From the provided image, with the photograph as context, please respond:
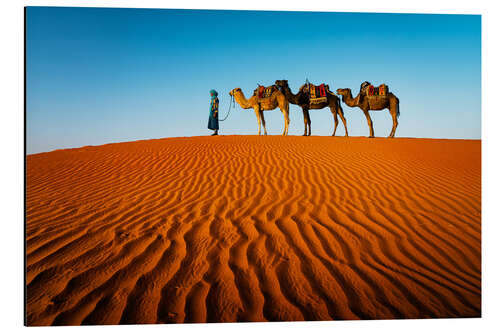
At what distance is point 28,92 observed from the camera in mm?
2982

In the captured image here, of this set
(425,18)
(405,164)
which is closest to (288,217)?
(425,18)

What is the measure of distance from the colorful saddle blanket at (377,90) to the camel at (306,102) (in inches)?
86.5

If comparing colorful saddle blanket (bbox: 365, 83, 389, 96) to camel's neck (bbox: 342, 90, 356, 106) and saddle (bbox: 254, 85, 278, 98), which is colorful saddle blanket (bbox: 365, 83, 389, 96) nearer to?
camel's neck (bbox: 342, 90, 356, 106)

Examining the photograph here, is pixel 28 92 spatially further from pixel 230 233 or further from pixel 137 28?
pixel 230 233

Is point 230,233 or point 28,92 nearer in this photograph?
point 28,92

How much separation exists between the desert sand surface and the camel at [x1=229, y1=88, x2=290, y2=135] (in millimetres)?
10290

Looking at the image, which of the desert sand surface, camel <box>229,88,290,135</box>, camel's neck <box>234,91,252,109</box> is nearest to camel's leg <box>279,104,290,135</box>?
camel <box>229,88,290,135</box>

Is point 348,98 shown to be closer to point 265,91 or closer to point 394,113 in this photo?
point 394,113

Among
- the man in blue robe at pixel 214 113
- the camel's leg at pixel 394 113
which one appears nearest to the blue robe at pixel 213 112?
the man in blue robe at pixel 214 113

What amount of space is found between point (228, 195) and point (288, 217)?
153cm

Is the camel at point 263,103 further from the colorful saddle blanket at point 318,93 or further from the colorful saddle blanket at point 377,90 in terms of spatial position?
the colorful saddle blanket at point 377,90

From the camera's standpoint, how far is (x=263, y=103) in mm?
16234

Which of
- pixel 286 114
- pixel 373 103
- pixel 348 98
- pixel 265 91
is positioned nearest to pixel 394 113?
pixel 373 103

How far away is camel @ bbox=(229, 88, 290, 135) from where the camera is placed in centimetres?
1609
